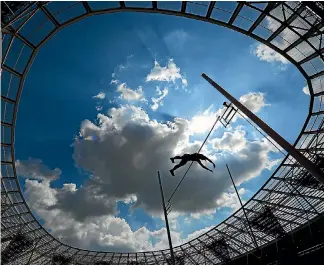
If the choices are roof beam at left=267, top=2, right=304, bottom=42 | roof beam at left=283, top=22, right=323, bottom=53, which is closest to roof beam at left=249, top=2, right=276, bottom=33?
roof beam at left=267, top=2, right=304, bottom=42

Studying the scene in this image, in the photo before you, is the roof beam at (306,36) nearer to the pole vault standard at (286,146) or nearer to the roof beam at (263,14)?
the roof beam at (263,14)

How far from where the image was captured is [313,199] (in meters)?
25.0

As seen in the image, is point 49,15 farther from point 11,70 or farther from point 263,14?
point 263,14

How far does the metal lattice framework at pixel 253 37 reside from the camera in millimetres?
13219

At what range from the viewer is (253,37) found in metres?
14.6

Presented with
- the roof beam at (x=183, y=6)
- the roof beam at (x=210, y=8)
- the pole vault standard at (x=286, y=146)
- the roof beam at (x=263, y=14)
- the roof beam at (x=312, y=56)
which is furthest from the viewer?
the roof beam at (x=312, y=56)

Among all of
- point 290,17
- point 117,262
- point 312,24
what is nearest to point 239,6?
point 290,17

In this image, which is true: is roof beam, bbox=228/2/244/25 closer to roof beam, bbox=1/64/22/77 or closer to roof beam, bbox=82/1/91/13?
roof beam, bbox=82/1/91/13

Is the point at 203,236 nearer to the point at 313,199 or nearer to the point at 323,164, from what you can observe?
the point at 313,199

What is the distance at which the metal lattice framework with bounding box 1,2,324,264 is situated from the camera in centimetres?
1322

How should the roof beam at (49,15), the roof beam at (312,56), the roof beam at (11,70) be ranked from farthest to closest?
the roof beam at (11,70) < the roof beam at (312,56) < the roof beam at (49,15)

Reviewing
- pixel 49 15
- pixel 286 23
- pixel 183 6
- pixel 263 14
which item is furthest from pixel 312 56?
pixel 49 15

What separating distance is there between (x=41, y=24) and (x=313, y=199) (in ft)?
90.4

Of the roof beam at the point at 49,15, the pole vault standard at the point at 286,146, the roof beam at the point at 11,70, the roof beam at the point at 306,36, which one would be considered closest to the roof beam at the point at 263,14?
the roof beam at the point at 306,36
